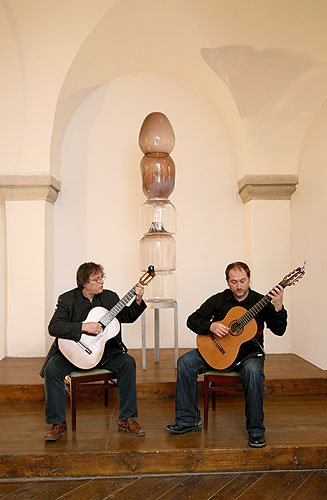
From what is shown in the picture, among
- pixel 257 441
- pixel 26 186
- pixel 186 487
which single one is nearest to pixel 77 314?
pixel 186 487

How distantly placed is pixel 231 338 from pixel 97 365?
1.03 metres

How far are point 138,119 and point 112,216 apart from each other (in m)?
1.19

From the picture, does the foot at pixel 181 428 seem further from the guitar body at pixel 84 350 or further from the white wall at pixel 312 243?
the white wall at pixel 312 243

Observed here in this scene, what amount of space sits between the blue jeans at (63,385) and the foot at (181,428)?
0.28 m

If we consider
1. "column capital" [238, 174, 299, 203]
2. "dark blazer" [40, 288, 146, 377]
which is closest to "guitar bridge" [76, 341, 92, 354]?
"dark blazer" [40, 288, 146, 377]

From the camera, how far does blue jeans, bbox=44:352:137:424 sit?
3514 millimetres

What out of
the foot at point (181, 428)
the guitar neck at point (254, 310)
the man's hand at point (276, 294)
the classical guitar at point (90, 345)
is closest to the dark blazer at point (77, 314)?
the classical guitar at point (90, 345)

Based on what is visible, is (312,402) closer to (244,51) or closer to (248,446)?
(248,446)

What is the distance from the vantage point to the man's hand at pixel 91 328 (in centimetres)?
359

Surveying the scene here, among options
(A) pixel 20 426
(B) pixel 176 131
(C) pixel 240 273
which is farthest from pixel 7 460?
(B) pixel 176 131

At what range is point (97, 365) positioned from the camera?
3.75 metres

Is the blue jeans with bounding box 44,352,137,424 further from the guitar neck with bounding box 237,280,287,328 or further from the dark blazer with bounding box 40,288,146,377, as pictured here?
the guitar neck with bounding box 237,280,287,328

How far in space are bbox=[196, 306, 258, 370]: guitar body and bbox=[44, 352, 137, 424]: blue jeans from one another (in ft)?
1.86

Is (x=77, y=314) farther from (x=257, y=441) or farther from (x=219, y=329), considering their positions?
(x=257, y=441)
